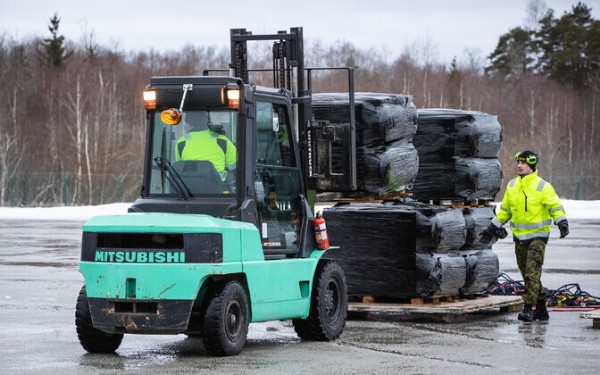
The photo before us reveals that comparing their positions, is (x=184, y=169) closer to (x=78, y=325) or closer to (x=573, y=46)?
(x=78, y=325)

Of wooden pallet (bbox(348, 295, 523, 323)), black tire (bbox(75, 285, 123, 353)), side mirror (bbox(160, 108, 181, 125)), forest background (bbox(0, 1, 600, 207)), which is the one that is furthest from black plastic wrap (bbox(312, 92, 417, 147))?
forest background (bbox(0, 1, 600, 207))

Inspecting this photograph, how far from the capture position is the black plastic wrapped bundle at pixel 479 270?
12.9 meters

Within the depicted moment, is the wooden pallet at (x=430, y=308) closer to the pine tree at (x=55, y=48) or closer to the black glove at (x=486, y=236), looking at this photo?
the black glove at (x=486, y=236)

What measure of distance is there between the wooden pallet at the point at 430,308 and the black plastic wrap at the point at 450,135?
1.69 meters

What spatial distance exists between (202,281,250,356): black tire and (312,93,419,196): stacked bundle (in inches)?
118

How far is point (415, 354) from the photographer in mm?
9508

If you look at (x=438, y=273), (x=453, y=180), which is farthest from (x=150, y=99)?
(x=453, y=180)

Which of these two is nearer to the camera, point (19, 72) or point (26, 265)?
point (26, 265)

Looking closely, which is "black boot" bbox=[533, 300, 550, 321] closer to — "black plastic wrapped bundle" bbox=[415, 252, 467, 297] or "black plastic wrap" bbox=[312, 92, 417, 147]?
"black plastic wrapped bundle" bbox=[415, 252, 467, 297]

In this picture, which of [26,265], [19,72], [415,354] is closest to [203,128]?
[415,354]

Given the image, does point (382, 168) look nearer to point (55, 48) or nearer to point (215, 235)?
point (215, 235)

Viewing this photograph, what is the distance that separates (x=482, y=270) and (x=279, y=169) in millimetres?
3890

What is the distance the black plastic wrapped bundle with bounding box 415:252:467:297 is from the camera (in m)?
12.1

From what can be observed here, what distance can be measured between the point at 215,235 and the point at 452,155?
481cm
